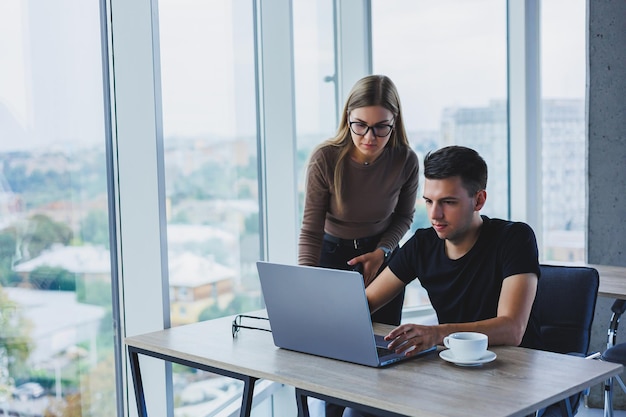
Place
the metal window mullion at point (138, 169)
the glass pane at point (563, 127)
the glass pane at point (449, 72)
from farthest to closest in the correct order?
the glass pane at point (563, 127) < the glass pane at point (449, 72) < the metal window mullion at point (138, 169)

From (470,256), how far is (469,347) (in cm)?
42

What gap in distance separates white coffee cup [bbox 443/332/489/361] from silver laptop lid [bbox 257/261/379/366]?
0.63ft

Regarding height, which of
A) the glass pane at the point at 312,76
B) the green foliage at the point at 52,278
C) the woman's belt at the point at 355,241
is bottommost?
the green foliage at the point at 52,278

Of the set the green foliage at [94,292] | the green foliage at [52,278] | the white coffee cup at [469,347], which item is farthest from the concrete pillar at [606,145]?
the green foliage at [52,278]

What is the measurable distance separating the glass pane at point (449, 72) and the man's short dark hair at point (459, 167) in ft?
6.75

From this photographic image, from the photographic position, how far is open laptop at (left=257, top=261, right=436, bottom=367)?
69.0 inches

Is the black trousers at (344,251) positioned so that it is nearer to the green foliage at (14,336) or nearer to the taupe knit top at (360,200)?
the taupe knit top at (360,200)

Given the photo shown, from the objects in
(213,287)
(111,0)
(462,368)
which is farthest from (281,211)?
(462,368)

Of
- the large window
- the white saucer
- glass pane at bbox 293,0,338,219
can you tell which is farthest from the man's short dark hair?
the large window

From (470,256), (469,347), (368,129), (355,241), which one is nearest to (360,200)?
(355,241)

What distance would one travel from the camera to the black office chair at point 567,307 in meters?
2.45

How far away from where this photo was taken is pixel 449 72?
4281 millimetres

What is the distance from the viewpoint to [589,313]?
2.46m

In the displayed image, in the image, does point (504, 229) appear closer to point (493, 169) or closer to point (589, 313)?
point (589, 313)
